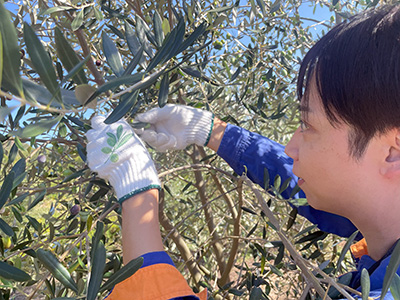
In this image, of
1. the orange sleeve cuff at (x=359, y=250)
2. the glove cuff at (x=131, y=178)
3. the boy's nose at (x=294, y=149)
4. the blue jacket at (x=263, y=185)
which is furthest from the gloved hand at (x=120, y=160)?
the orange sleeve cuff at (x=359, y=250)

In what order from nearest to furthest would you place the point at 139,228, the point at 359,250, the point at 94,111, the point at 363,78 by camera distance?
the point at 363,78 < the point at 139,228 < the point at 359,250 < the point at 94,111

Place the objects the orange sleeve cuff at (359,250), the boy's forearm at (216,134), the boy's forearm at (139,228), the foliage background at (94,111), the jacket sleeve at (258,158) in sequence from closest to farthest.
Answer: the foliage background at (94,111), the boy's forearm at (139,228), the orange sleeve cuff at (359,250), the jacket sleeve at (258,158), the boy's forearm at (216,134)

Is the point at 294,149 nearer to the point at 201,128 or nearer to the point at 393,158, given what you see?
the point at 393,158

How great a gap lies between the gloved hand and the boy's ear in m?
0.65

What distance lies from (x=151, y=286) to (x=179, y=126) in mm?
→ 787

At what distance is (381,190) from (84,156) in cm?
92

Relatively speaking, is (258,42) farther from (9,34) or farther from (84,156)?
(9,34)

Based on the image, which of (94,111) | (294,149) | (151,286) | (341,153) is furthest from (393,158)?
(94,111)

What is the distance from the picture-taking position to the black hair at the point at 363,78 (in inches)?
37.5

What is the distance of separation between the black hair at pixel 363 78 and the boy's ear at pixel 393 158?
2cm

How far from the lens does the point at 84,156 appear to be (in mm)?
1353

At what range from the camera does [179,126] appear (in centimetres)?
168

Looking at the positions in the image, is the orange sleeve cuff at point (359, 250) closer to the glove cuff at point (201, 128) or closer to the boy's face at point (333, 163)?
the boy's face at point (333, 163)

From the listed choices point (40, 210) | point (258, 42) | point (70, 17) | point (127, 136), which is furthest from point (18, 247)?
point (40, 210)
